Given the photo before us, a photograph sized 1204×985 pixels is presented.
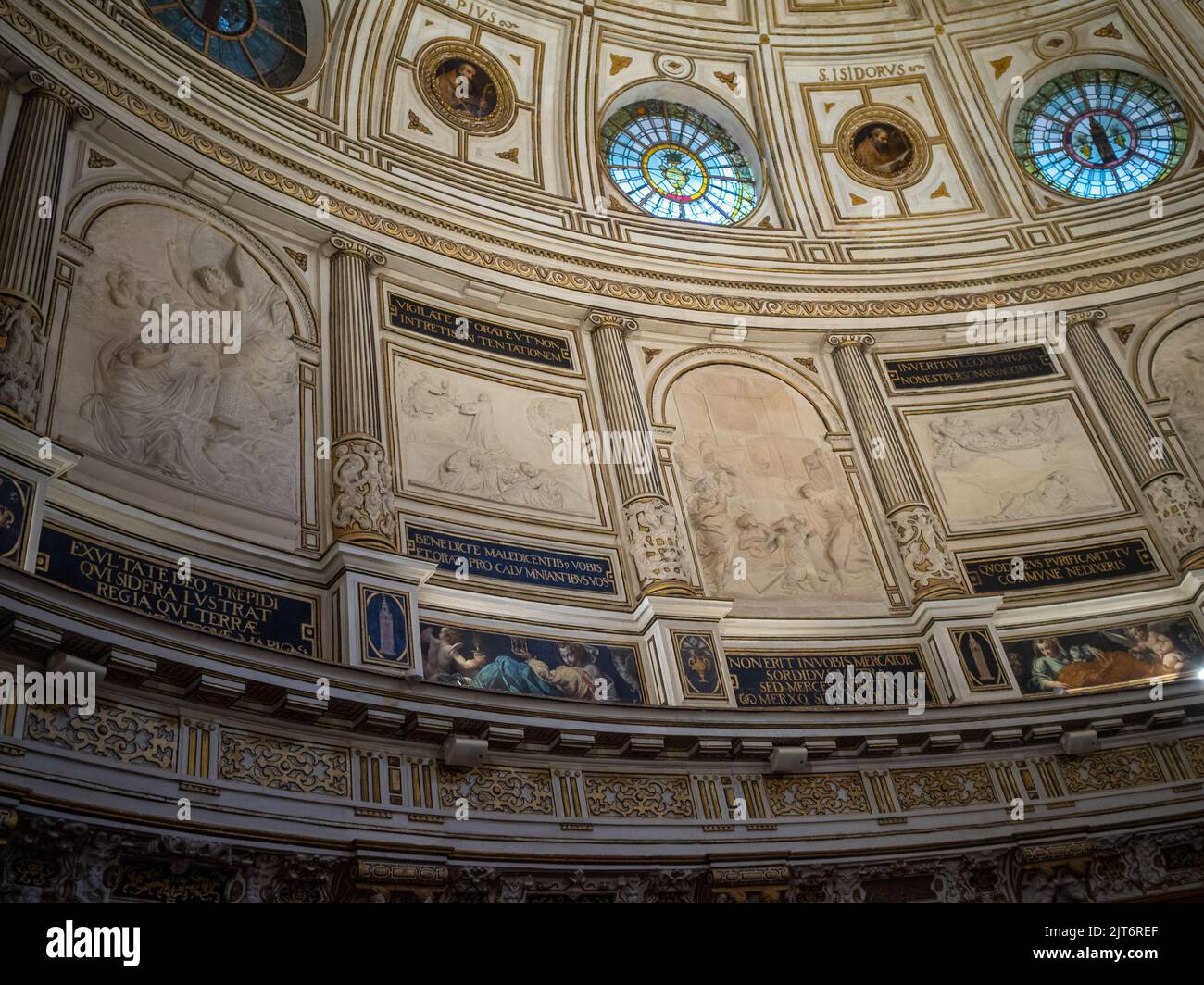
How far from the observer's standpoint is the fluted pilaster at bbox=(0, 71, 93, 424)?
10.9 metres

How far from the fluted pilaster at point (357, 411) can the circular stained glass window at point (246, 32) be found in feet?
9.97

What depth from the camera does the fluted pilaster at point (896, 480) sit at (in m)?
15.7

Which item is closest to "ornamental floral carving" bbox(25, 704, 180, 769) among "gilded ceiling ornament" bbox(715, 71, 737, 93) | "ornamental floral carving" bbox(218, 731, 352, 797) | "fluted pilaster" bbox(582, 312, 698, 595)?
"ornamental floral carving" bbox(218, 731, 352, 797)

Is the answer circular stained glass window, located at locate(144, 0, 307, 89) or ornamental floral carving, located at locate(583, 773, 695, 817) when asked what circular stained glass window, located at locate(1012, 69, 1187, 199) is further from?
ornamental floral carving, located at locate(583, 773, 695, 817)

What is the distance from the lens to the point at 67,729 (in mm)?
9281

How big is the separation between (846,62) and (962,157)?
251cm

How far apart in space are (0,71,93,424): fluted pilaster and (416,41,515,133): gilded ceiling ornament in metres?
6.14

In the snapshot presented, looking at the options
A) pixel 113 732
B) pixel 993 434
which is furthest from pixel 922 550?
pixel 113 732

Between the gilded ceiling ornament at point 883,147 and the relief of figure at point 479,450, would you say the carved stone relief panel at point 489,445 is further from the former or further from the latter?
the gilded ceiling ornament at point 883,147

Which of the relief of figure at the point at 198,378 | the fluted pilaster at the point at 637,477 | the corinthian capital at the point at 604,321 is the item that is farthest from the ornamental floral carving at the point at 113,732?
the corinthian capital at the point at 604,321

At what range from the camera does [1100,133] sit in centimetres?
2083

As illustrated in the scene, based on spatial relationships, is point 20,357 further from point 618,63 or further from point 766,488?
point 618,63

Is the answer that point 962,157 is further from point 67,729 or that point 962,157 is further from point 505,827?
point 67,729
